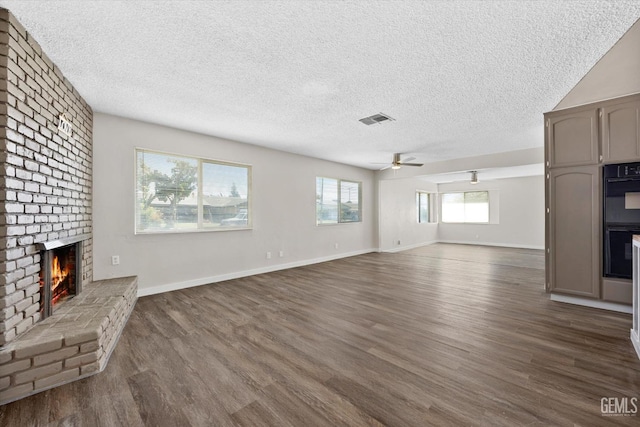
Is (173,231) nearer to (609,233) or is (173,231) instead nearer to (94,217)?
(94,217)

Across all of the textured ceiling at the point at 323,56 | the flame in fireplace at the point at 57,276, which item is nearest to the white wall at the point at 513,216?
the textured ceiling at the point at 323,56

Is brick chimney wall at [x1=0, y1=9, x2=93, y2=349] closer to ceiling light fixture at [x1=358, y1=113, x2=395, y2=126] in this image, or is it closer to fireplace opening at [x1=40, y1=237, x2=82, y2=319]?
fireplace opening at [x1=40, y1=237, x2=82, y2=319]

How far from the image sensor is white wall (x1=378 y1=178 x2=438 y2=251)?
7.71 m

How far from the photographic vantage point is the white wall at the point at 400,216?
7715mm

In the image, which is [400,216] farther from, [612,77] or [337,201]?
[612,77]

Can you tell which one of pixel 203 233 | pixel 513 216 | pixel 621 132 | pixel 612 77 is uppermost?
pixel 612 77

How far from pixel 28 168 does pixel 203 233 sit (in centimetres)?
235

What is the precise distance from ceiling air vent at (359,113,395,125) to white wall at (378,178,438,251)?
4.04 m

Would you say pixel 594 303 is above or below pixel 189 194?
below

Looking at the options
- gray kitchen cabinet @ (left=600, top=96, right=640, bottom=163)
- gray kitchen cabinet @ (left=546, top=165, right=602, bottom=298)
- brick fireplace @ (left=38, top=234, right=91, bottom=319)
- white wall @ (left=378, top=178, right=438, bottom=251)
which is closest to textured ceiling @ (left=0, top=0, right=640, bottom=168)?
gray kitchen cabinet @ (left=600, top=96, right=640, bottom=163)

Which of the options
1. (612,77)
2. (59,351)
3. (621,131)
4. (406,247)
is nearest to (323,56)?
(59,351)

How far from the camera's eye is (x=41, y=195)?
2.16m

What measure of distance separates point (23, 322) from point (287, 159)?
4327 mm

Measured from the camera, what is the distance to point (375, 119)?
3.65 metres
